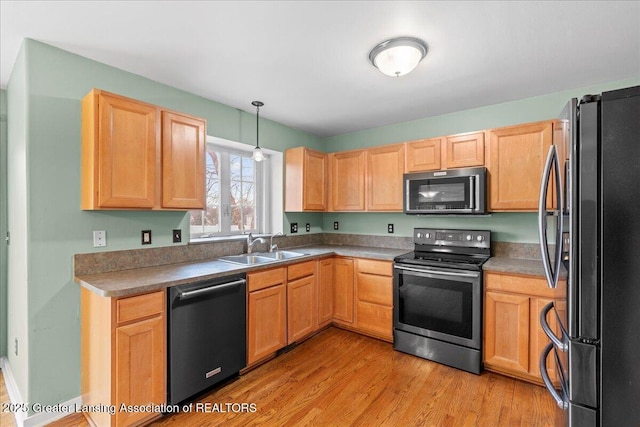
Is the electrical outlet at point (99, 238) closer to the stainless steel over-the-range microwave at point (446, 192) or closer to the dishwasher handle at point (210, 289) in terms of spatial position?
the dishwasher handle at point (210, 289)

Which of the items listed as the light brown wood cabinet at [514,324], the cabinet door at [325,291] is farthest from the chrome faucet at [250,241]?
the light brown wood cabinet at [514,324]

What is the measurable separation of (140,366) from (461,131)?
3463mm

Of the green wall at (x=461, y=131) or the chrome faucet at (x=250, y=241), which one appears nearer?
the green wall at (x=461, y=131)

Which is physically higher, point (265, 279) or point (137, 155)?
point (137, 155)

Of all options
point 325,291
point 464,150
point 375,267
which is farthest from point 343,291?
point 464,150

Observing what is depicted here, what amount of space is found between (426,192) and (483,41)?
4.65 feet

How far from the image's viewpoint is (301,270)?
2945 millimetres

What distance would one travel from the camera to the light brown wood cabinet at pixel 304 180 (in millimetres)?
3555

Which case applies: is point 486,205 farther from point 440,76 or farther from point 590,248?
point 590,248

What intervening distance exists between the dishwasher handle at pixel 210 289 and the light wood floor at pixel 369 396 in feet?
2.51

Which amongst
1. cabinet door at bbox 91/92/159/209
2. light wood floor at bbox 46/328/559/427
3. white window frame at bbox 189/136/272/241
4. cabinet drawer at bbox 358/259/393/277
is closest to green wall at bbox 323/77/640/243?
cabinet drawer at bbox 358/259/393/277

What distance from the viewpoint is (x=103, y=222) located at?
2168mm

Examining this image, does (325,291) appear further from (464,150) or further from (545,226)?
(545,226)

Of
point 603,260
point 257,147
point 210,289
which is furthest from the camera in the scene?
point 257,147
